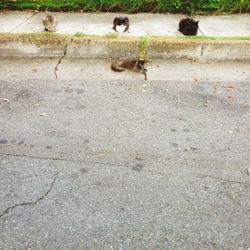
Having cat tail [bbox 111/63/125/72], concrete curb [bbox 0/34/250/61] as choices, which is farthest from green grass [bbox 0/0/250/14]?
cat tail [bbox 111/63/125/72]

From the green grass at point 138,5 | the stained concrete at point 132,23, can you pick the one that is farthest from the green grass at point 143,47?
the green grass at point 138,5

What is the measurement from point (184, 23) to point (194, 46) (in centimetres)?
56

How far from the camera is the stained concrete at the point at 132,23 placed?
604cm

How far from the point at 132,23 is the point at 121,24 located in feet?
2.09

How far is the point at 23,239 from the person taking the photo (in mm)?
2773

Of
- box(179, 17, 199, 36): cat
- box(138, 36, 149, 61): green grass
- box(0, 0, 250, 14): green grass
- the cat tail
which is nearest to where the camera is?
the cat tail

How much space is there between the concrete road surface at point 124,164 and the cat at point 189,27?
119cm

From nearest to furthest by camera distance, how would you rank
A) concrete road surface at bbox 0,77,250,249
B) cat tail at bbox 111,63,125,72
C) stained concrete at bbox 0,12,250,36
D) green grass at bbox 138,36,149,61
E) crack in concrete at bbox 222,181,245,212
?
concrete road surface at bbox 0,77,250,249
crack in concrete at bbox 222,181,245,212
cat tail at bbox 111,63,125,72
green grass at bbox 138,36,149,61
stained concrete at bbox 0,12,250,36

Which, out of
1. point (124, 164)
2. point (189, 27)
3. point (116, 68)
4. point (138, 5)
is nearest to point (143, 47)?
point (116, 68)

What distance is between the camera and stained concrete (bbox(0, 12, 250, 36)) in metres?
6.04

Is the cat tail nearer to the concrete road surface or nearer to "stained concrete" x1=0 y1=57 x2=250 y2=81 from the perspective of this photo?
"stained concrete" x1=0 y1=57 x2=250 y2=81

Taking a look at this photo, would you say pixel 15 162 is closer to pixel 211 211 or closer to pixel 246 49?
pixel 211 211

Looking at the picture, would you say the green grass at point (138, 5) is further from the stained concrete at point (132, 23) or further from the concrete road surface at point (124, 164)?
the concrete road surface at point (124, 164)

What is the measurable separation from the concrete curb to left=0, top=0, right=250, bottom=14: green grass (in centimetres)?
142
